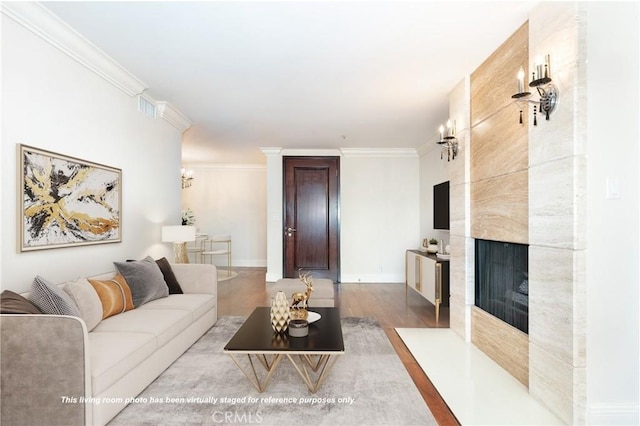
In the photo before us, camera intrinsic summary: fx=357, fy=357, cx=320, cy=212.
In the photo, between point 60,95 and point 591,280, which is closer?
point 591,280

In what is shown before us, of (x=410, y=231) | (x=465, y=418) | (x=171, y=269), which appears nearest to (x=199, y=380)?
(x=171, y=269)

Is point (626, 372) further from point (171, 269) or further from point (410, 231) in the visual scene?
point (410, 231)

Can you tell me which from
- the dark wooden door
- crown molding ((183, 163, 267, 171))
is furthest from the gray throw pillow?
crown molding ((183, 163, 267, 171))

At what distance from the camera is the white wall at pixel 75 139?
2270mm

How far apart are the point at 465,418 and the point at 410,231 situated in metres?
4.96

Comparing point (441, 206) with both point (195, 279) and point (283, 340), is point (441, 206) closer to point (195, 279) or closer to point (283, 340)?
point (195, 279)

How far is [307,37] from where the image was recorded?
266 centimetres

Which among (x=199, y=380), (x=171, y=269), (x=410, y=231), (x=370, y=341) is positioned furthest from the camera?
(x=410, y=231)

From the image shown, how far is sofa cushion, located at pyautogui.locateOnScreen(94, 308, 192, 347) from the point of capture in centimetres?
251

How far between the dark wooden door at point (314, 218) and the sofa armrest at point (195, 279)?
3035 millimetres

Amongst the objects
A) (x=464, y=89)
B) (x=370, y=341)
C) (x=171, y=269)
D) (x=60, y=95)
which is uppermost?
(x=464, y=89)

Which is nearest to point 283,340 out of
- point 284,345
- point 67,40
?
point 284,345

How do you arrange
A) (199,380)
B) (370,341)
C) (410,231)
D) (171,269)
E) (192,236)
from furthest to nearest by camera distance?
(410,231), (192,236), (171,269), (370,341), (199,380)

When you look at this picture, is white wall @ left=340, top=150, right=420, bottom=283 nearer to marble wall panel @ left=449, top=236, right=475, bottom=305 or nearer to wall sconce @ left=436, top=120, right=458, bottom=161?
wall sconce @ left=436, top=120, right=458, bottom=161
